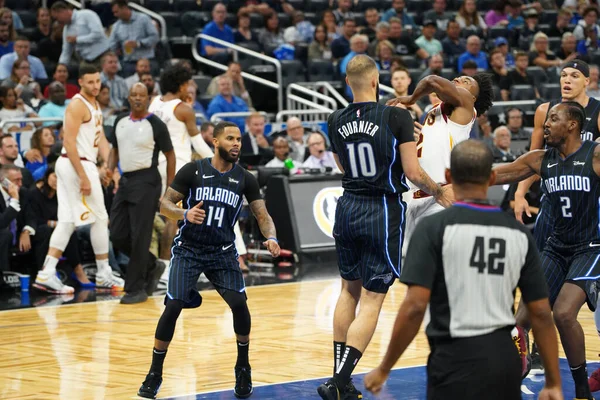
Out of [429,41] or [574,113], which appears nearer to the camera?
[574,113]

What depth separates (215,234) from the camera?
22.6 ft

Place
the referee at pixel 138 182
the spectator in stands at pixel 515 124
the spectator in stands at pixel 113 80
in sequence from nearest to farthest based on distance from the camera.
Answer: the referee at pixel 138 182
the spectator in stands at pixel 113 80
the spectator in stands at pixel 515 124

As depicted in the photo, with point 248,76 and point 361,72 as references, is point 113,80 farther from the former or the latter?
point 361,72

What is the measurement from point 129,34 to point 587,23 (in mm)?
9553

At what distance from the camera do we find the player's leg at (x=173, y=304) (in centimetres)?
666

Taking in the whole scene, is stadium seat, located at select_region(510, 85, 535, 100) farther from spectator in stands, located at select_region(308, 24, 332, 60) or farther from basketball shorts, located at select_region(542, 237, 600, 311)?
basketball shorts, located at select_region(542, 237, 600, 311)

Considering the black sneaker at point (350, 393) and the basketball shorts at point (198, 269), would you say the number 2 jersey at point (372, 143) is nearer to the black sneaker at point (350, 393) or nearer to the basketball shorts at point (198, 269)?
the basketball shorts at point (198, 269)

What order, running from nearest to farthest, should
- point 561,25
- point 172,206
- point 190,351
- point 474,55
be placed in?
point 172,206
point 190,351
point 474,55
point 561,25

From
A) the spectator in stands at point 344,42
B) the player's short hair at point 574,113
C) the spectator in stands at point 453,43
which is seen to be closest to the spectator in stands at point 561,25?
the spectator in stands at point 453,43

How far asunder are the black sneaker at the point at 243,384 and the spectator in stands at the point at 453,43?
1361 cm

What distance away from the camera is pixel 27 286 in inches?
454

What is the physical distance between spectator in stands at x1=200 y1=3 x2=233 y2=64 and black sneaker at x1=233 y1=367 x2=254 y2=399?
11267 millimetres

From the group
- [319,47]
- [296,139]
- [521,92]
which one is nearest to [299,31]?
[319,47]

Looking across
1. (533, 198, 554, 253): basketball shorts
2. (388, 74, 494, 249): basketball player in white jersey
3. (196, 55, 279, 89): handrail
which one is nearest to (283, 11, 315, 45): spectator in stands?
(196, 55, 279, 89): handrail
